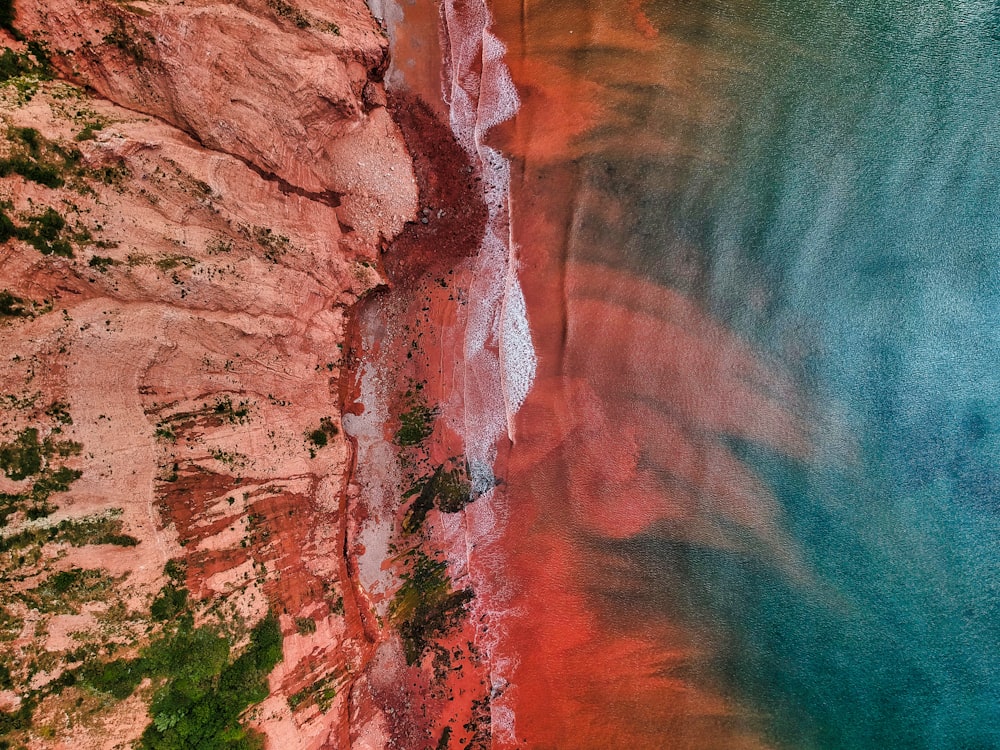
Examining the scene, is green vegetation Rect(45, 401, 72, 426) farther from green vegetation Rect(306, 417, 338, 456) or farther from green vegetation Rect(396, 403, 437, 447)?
Answer: green vegetation Rect(396, 403, 437, 447)

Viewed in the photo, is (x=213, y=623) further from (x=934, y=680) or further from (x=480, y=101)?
(x=934, y=680)

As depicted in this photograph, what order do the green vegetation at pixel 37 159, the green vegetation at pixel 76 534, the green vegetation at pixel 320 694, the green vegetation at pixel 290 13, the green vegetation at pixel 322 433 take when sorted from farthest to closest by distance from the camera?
the green vegetation at pixel 322 433, the green vegetation at pixel 320 694, the green vegetation at pixel 290 13, the green vegetation at pixel 76 534, the green vegetation at pixel 37 159

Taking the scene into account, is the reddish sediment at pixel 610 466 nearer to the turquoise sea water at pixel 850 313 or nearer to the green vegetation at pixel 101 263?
the turquoise sea water at pixel 850 313

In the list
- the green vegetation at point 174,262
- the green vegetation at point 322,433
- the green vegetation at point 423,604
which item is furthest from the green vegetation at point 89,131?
the green vegetation at point 423,604

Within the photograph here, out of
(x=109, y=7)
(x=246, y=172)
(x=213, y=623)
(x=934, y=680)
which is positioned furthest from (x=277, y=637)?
(x=934, y=680)

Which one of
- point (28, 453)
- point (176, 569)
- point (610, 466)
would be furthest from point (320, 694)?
point (610, 466)

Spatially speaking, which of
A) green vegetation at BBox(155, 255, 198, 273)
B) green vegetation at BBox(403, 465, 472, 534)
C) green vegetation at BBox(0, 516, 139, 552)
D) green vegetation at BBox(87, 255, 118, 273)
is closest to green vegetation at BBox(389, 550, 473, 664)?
green vegetation at BBox(403, 465, 472, 534)
